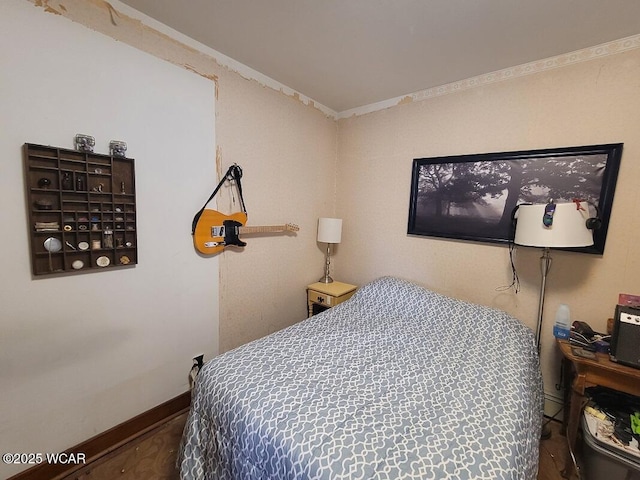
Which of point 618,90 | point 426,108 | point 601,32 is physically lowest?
point 618,90

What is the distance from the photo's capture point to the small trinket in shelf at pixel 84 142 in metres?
1.25

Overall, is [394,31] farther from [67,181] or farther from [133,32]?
[67,181]

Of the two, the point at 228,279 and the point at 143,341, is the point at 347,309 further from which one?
the point at 143,341

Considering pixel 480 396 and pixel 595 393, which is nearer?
pixel 480 396

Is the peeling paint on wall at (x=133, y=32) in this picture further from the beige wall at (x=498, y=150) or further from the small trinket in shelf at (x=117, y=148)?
the beige wall at (x=498, y=150)

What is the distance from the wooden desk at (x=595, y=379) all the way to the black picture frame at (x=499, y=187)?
67 centimetres

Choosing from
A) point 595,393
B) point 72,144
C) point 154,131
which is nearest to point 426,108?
point 154,131

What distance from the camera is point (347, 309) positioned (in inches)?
77.8

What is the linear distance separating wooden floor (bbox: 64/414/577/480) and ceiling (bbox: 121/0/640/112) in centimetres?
Answer: 237

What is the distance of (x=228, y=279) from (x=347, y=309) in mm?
931


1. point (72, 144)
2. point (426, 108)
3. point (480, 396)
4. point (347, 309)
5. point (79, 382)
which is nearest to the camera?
point (480, 396)

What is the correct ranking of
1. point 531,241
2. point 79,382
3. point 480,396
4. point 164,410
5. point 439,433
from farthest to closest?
point 164,410
point 531,241
point 79,382
point 480,396
point 439,433

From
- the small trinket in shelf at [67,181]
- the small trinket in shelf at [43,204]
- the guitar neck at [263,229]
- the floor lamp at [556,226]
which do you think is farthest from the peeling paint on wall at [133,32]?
the floor lamp at [556,226]

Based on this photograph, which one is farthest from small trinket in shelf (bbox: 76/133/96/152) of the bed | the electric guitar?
the bed
